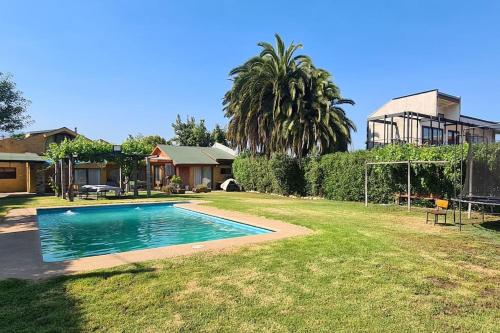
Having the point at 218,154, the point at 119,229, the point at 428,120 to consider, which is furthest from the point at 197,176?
the point at 428,120

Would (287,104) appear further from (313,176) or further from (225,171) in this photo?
(225,171)

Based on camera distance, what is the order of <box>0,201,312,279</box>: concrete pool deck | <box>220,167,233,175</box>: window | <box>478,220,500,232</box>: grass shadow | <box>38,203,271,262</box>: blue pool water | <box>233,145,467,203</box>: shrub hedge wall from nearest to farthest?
1. <box>0,201,312,279</box>: concrete pool deck
2. <box>478,220,500,232</box>: grass shadow
3. <box>38,203,271,262</box>: blue pool water
4. <box>233,145,467,203</box>: shrub hedge wall
5. <box>220,167,233,175</box>: window

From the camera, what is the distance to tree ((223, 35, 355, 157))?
25.9 metres

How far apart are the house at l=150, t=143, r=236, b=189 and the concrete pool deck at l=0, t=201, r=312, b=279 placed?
20168mm

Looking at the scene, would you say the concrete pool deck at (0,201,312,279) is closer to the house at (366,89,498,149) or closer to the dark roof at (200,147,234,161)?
the house at (366,89,498,149)

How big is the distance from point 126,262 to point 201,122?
1951 inches

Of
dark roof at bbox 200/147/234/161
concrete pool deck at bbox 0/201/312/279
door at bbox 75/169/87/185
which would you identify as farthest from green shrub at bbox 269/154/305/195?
door at bbox 75/169/87/185

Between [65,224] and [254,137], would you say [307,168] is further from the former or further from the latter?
[65,224]

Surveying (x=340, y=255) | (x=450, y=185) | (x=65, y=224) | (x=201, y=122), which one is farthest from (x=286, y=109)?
Answer: (x=201, y=122)

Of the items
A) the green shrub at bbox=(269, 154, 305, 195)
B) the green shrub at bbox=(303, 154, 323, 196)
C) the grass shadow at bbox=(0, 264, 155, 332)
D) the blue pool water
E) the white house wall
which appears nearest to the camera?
the grass shadow at bbox=(0, 264, 155, 332)

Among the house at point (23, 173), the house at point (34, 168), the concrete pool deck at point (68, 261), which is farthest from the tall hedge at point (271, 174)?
the house at point (23, 173)

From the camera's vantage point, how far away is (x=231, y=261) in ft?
23.3

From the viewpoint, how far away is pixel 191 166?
109 feet

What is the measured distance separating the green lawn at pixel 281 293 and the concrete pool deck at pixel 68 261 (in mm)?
548
